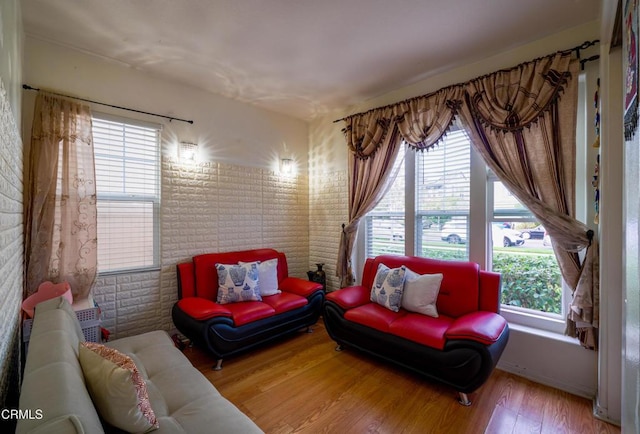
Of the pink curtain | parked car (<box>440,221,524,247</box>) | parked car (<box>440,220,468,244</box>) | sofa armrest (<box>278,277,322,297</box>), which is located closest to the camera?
the pink curtain

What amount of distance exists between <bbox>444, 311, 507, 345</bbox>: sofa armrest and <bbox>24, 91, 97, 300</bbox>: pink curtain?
3.04 metres

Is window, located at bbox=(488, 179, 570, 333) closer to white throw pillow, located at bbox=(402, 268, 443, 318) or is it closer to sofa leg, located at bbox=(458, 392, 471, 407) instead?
white throw pillow, located at bbox=(402, 268, 443, 318)

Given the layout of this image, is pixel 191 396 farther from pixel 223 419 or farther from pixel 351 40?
pixel 351 40

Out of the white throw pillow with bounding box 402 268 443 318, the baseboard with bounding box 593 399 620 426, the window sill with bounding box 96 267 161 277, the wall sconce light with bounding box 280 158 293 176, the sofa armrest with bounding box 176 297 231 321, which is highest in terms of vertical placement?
the wall sconce light with bounding box 280 158 293 176

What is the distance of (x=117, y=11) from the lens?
2.04 metres

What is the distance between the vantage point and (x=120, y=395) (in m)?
1.03

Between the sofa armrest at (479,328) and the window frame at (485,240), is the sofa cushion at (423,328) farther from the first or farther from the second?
the window frame at (485,240)

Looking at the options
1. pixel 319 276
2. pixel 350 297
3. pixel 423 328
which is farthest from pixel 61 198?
pixel 423 328

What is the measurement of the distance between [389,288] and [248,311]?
4.48 ft

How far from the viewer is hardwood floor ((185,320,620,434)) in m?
1.84

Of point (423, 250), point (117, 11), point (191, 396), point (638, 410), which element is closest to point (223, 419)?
point (191, 396)

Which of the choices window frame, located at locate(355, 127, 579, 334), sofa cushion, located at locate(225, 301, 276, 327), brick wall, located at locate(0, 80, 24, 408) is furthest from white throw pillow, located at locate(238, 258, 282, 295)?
window frame, located at locate(355, 127, 579, 334)

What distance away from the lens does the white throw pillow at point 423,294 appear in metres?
2.55

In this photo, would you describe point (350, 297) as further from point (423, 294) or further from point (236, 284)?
point (236, 284)
